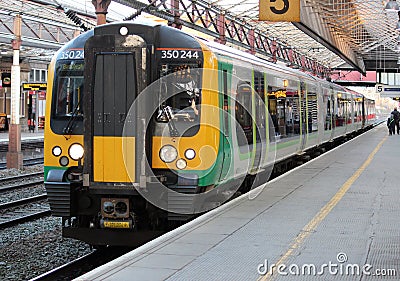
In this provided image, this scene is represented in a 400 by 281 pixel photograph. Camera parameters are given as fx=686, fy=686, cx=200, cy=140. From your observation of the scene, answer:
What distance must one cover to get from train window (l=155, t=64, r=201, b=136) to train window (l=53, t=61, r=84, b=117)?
1.17 m

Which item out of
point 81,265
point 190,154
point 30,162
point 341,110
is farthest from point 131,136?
point 341,110

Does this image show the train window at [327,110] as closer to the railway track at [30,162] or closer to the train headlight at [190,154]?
the railway track at [30,162]

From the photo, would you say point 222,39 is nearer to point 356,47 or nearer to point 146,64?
point 146,64

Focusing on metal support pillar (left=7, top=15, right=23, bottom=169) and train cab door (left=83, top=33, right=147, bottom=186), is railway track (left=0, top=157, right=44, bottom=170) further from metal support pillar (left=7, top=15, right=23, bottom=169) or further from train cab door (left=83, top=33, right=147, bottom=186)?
train cab door (left=83, top=33, right=147, bottom=186)

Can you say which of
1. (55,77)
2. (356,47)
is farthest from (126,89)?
(356,47)

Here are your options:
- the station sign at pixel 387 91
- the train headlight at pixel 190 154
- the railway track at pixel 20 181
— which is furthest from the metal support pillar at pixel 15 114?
the station sign at pixel 387 91

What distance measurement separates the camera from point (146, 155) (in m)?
8.83

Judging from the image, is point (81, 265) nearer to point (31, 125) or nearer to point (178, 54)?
point (178, 54)

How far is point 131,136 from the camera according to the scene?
28.8 ft

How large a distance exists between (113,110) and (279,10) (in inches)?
290

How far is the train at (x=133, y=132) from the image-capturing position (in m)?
8.80

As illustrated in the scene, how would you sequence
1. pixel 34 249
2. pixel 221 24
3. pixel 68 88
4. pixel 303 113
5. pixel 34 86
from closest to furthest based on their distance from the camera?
pixel 68 88 < pixel 34 249 < pixel 303 113 < pixel 221 24 < pixel 34 86

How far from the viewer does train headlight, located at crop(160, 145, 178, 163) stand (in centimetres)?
895

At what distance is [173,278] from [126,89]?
3.25 metres
